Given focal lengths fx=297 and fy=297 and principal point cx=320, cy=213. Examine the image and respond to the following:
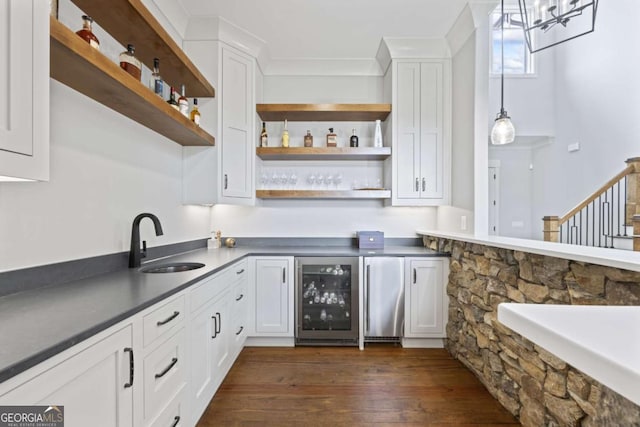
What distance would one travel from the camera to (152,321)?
125 centimetres

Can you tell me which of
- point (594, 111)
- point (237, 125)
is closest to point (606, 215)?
point (594, 111)

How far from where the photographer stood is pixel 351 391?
2133 millimetres

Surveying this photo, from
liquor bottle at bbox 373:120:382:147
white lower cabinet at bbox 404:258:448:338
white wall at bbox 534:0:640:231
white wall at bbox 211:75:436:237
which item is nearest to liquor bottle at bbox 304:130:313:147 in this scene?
white wall at bbox 211:75:436:237

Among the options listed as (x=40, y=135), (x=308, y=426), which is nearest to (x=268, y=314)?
(x=308, y=426)

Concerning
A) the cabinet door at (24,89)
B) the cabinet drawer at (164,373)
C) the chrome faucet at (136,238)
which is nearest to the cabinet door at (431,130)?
the chrome faucet at (136,238)

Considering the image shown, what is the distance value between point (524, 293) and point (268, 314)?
2.06 m

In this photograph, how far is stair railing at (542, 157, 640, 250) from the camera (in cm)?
409

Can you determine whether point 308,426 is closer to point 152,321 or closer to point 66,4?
point 152,321

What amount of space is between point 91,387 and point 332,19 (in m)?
2.97

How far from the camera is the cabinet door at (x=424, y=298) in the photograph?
279 centimetres

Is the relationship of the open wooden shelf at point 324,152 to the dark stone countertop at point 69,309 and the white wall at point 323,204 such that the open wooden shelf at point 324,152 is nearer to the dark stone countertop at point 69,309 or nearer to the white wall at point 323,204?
the white wall at point 323,204

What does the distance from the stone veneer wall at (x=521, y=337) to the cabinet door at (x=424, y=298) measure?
0.11 meters

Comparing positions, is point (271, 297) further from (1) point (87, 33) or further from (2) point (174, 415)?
(1) point (87, 33)

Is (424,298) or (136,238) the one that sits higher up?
(136,238)
